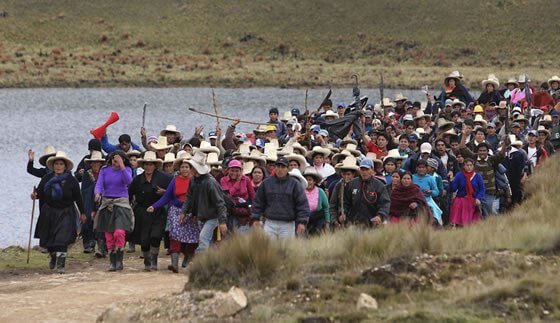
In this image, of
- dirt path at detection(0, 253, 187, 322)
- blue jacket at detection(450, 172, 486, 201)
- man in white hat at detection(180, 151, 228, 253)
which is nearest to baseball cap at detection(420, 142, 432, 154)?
blue jacket at detection(450, 172, 486, 201)

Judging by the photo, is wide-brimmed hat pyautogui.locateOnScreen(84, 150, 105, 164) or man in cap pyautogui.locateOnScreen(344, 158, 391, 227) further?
wide-brimmed hat pyautogui.locateOnScreen(84, 150, 105, 164)

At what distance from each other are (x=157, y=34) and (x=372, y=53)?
750 inches

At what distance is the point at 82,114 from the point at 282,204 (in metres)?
47.9

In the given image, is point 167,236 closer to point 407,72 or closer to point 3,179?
point 3,179

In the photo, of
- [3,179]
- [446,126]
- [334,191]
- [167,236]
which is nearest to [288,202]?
[334,191]

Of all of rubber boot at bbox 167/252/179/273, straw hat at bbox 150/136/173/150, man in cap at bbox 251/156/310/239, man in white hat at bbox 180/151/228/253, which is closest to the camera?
man in cap at bbox 251/156/310/239

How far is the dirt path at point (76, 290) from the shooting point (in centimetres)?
1416

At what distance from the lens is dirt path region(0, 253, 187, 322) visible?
46.5ft

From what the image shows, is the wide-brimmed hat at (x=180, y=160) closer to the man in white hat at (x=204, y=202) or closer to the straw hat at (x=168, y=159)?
the straw hat at (x=168, y=159)

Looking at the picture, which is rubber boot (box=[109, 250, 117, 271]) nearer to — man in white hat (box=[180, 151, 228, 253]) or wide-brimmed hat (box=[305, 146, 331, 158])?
man in white hat (box=[180, 151, 228, 253])

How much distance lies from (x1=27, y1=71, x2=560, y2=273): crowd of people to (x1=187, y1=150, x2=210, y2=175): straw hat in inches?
0.5

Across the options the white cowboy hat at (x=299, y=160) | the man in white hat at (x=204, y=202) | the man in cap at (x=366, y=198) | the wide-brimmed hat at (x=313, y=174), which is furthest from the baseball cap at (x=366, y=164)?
the man in white hat at (x=204, y=202)

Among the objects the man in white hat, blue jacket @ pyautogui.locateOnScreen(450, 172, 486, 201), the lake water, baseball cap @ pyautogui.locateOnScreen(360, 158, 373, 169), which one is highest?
baseball cap @ pyautogui.locateOnScreen(360, 158, 373, 169)

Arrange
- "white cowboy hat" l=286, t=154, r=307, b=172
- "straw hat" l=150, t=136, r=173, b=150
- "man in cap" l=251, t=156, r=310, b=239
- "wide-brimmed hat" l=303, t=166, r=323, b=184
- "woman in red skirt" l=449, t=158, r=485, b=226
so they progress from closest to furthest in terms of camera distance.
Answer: "man in cap" l=251, t=156, r=310, b=239
"wide-brimmed hat" l=303, t=166, r=323, b=184
"white cowboy hat" l=286, t=154, r=307, b=172
"woman in red skirt" l=449, t=158, r=485, b=226
"straw hat" l=150, t=136, r=173, b=150
